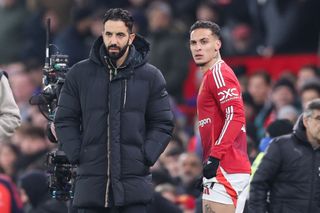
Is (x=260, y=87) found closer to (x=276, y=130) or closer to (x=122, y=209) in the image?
(x=276, y=130)

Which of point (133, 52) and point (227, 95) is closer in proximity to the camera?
point (133, 52)

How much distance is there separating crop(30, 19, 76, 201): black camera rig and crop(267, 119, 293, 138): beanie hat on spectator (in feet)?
9.09

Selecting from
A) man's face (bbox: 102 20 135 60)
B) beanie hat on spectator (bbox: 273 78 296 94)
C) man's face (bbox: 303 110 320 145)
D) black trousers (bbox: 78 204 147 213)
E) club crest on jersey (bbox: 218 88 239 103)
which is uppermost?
man's face (bbox: 102 20 135 60)

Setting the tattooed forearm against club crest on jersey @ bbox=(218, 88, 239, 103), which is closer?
club crest on jersey @ bbox=(218, 88, 239, 103)

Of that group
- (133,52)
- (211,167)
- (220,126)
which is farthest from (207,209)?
(133,52)

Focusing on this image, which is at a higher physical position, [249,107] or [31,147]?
[249,107]

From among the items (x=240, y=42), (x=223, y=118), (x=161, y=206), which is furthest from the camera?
(x=240, y=42)

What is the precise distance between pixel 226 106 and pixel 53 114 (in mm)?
1506

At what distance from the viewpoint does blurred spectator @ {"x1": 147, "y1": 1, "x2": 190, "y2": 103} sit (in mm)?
20609

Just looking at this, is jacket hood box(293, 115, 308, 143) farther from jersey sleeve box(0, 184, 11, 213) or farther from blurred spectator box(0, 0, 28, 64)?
blurred spectator box(0, 0, 28, 64)

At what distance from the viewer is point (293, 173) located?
13.4m

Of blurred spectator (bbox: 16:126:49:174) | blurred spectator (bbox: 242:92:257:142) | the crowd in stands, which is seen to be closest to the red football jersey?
the crowd in stands

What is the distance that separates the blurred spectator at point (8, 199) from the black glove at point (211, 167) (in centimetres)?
407

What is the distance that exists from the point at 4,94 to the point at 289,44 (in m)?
8.10
